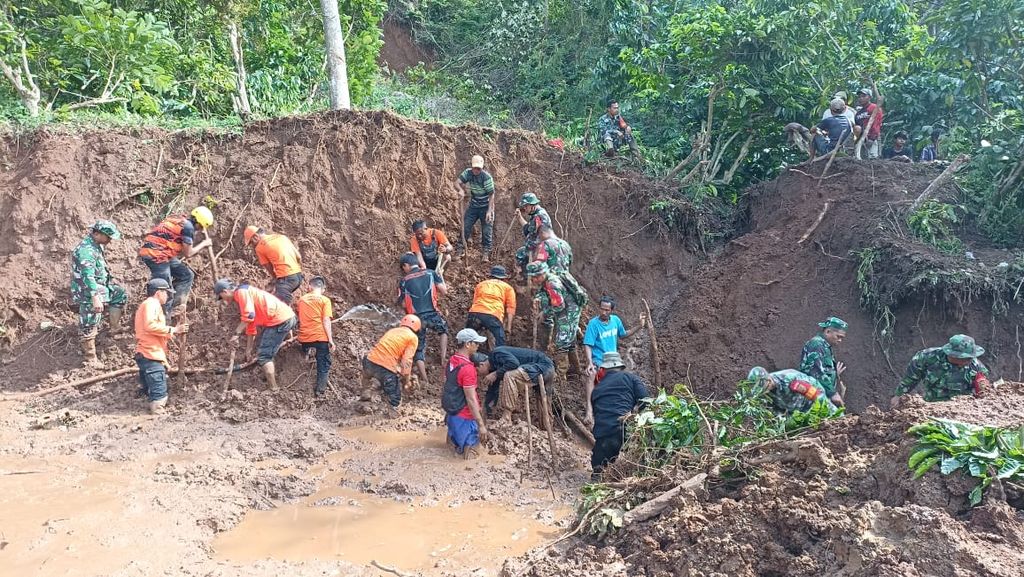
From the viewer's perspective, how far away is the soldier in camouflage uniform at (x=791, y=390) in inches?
289

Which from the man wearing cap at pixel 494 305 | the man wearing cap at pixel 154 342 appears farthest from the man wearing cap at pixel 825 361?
the man wearing cap at pixel 154 342

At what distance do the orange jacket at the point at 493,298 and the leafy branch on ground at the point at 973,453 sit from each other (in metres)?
5.39

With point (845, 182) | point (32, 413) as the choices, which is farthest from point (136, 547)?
point (845, 182)

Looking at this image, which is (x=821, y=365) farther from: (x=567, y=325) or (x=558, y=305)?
(x=558, y=305)

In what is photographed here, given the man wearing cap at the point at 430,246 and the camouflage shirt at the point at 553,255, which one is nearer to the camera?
the camouflage shirt at the point at 553,255

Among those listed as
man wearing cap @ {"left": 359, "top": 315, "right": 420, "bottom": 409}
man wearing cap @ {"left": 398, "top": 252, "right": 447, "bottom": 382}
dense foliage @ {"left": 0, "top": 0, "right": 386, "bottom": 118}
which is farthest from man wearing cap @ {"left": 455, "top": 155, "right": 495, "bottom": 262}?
dense foliage @ {"left": 0, "top": 0, "right": 386, "bottom": 118}

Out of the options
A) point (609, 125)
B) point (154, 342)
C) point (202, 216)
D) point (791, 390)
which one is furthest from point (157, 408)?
point (609, 125)

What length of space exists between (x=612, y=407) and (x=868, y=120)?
7.15m

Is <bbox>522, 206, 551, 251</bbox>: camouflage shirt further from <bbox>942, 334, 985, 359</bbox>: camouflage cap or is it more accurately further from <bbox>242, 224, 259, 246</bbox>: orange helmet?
<bbox>942, 334, 985, 359</bbox>: camouflage cap

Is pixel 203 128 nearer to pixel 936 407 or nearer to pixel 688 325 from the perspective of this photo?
pixel 688 325

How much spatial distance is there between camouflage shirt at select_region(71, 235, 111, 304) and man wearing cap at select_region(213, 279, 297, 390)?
54.6 inches

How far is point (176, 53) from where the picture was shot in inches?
491

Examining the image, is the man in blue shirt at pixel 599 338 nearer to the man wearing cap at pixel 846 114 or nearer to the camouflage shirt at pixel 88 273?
the man wearing cap at pixel 846 114

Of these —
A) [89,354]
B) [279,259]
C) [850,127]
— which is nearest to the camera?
[89,354]
